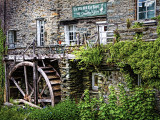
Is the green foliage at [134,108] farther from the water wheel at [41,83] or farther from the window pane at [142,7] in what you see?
the window pane at [142,7]

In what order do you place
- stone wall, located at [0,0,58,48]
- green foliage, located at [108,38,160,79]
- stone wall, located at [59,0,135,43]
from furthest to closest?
1. stone wall, located at [0,0,58,48]
2. stone wall, located at [59,0,135,43]
3. green foliage, located at [108,38,160,79]

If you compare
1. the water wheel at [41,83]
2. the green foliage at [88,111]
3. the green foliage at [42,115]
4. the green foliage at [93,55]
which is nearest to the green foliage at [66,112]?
the green foliage at [42,115]

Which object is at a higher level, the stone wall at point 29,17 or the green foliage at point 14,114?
the stone wall at point 29,17

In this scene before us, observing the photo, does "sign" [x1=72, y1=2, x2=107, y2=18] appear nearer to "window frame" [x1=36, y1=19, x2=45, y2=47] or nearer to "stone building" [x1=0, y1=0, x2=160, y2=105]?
"stone building" [x1=0, y1=0, x2=160, y2=105]

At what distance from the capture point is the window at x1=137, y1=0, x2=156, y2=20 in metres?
10.3

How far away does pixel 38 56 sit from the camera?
36.3 ft

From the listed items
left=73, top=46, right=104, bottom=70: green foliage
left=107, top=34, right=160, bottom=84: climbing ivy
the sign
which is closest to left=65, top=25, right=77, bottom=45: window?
the sign

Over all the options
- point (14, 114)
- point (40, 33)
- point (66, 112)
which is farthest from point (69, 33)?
point (66, 112)

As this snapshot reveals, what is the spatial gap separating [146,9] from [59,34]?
513cm

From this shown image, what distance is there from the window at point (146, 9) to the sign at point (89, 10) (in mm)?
1783

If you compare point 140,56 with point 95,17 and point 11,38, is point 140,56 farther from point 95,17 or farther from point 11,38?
point 11,38

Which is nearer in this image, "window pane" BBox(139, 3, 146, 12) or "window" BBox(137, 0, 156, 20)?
"window" BBox(137, 0, 156, 20)

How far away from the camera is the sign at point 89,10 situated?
11.7 meters

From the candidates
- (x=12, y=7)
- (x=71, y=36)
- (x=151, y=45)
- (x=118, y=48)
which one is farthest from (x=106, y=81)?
(x=12, y=7)
